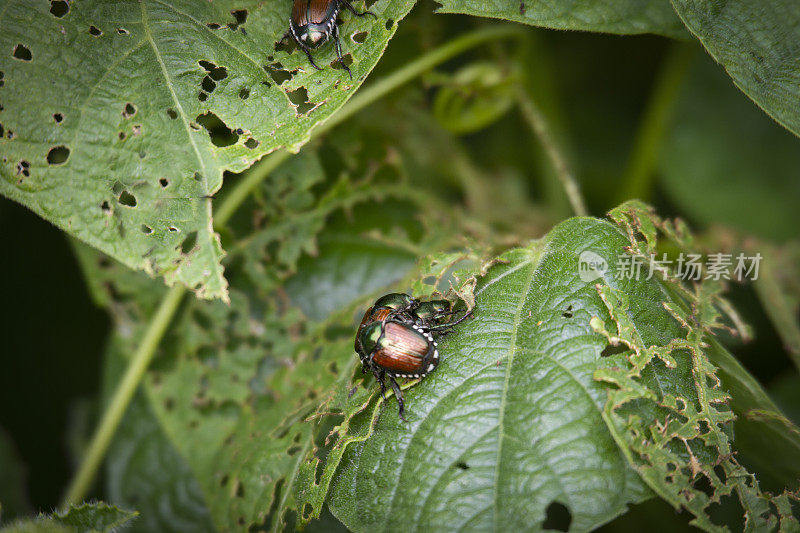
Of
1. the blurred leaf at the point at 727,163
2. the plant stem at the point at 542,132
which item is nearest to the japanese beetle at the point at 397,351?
the plant stem at the point at 542,132

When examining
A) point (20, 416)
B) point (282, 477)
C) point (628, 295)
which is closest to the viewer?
point (628, 295)

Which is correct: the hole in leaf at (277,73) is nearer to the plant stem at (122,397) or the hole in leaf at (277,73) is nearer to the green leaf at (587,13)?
the green leaf at (587,13)

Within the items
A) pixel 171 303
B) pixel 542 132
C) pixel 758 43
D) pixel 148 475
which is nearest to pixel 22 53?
pixel 171 303

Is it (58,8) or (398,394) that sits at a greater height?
(58,8)

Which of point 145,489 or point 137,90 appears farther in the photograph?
point 145,489

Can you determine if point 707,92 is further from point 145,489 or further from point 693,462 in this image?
point 145,489

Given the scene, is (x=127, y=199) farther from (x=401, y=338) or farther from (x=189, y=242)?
(x=401, y=338)

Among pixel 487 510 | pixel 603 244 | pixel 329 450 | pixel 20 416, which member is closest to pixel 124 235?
pixel 329 450
